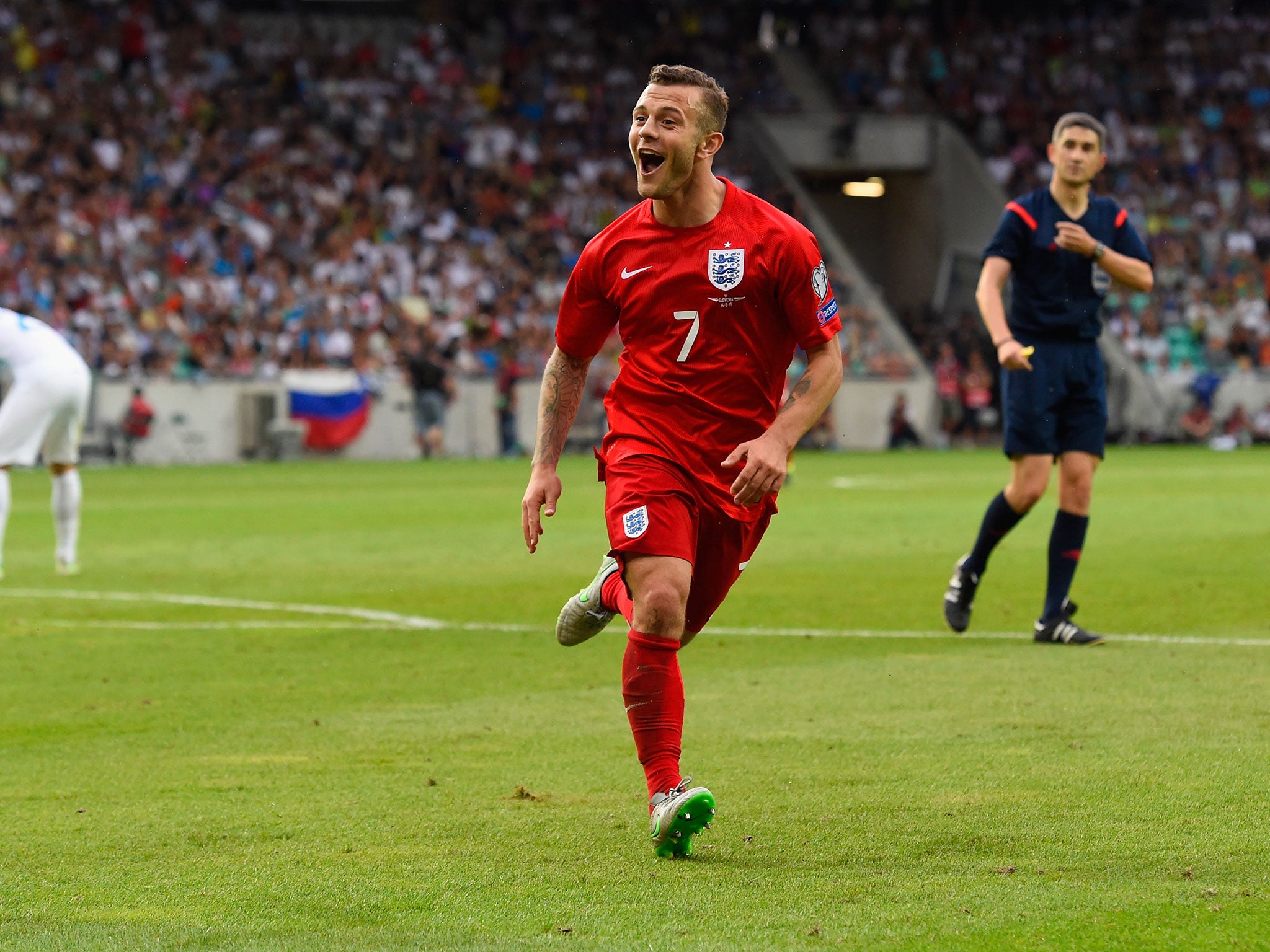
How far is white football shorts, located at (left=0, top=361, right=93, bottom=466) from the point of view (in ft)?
39.9

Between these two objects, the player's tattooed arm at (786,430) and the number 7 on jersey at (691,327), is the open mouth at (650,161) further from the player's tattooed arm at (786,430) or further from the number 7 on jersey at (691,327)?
the player's tattooed arm at (786,430)

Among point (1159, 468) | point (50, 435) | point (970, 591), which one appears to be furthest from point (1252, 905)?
point (1159, 468)

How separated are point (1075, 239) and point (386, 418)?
82.7 ft

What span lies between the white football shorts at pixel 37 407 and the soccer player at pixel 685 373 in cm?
805

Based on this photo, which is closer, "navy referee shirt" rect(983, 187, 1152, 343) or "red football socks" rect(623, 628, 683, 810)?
"red football socks" rect(623, 628, 683, 810)

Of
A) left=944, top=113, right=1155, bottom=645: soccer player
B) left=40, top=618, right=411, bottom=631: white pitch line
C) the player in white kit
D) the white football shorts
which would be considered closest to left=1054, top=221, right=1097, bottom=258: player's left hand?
left=944, top=113, right=1155, bottom=645: soccer player

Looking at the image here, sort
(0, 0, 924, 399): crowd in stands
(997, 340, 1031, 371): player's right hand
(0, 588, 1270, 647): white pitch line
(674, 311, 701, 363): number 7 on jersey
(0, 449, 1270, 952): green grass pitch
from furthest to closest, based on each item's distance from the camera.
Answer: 1. (0, 0, 924, 399): crowd in stands
2. (0, 588, 1270, 647): white pitch line
3. (997, 340, 1031, 371): player's right hand
4. (674, 311, 701, 363): number 7 on jersey
5. (0, 449, 1270, 952): green grass pitch

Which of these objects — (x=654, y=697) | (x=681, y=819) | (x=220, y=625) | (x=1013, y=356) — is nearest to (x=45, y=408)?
(x=220, y=625)

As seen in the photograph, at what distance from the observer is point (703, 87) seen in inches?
193

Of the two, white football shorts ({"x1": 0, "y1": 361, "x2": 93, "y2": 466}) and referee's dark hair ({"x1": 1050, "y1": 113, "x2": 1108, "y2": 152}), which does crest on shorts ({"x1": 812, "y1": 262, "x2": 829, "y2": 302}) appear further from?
white football shorts ({"x1": 0, "y1": 361, "x2": 93, "y2": 466})

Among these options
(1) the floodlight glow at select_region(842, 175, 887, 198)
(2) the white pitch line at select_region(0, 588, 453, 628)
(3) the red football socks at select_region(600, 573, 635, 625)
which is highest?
(1) the floodlight glow at select_region(842, 175, 887, 198)

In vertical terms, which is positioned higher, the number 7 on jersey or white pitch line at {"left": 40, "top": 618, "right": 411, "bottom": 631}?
the number 7 on jersey

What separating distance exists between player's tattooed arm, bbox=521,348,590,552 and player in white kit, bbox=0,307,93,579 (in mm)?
7795

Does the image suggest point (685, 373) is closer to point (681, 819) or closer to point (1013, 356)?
point (681, 819)
